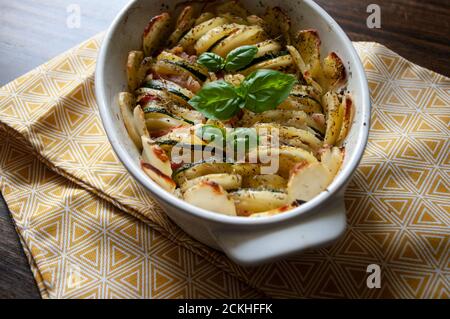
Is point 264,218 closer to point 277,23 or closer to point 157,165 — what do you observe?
point 157,165

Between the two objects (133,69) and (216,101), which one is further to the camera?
(133,69)

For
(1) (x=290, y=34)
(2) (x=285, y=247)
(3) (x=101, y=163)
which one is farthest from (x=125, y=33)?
(2) (x=285, y=247)

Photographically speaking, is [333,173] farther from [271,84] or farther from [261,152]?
[271,84]

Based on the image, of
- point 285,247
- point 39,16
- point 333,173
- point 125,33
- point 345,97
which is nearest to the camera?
point 285,247

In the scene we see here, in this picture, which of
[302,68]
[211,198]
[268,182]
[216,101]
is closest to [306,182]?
[268,182]

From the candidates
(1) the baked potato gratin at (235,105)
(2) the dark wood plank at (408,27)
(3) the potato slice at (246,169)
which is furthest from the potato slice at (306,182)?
(2) the dark wood plank at (408,27)

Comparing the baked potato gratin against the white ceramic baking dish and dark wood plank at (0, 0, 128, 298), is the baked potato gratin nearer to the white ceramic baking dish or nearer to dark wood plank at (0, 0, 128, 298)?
the white ceramic baking dish
